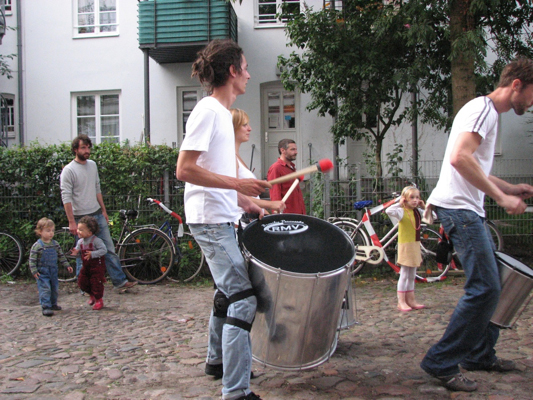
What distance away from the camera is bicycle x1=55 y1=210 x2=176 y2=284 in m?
7.82

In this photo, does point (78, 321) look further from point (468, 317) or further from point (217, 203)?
point (468, 317)

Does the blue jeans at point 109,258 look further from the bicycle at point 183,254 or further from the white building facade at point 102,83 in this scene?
the white building facade at point 102,83

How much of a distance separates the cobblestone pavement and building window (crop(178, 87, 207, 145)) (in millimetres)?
8989

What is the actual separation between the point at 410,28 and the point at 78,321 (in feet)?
20.3

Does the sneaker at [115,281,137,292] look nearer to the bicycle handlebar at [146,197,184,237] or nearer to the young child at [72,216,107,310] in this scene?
the young child at [72,216,107,310]

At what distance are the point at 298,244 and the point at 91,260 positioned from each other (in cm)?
387

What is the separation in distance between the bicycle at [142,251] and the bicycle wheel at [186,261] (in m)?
0.17

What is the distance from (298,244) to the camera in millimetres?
3211

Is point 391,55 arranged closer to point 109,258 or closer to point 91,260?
point 109,258

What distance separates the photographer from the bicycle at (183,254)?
7934 millimetres

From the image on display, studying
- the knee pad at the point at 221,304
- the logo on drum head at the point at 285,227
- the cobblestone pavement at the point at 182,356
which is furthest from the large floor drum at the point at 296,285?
the cobblestone pavement at the point at 182,356

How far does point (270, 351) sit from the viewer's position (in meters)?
Result: 3.11

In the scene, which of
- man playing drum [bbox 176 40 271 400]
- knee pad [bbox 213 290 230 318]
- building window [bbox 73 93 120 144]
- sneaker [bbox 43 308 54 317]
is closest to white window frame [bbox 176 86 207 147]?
building window [bbox 73 93 120 144]

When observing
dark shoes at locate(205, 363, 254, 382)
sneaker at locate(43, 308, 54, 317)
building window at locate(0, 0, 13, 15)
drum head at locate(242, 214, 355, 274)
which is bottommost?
sneaker at locate(43, 308, 54, 317)
